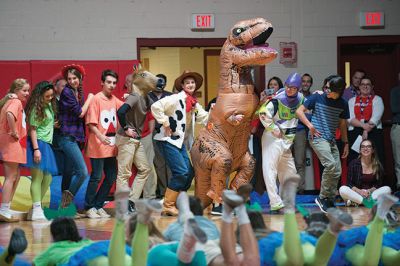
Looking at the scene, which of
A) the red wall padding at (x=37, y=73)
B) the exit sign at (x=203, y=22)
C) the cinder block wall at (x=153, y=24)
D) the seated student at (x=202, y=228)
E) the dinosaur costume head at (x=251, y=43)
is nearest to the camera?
the seated student at (x=202, y=228)

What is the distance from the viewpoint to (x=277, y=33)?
1137cm

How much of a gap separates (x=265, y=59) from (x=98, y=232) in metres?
2.18

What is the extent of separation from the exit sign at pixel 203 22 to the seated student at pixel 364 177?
115 inches

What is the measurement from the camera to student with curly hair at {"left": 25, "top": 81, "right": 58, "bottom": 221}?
838cm

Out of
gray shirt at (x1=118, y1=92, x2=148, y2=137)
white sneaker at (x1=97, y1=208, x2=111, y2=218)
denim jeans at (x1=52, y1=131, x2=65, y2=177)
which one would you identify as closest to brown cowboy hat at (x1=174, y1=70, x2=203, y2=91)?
gray shirt at (x1=118, y1=92, x2=148, y2=137)

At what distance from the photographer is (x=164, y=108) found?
8.34 m

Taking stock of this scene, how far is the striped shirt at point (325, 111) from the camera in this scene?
9000 millimetres

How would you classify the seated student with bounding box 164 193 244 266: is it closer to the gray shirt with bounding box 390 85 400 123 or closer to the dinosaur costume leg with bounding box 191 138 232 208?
the dinosaur costume leg with bounding box 191 138 232 208

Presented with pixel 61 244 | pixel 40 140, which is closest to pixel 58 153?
pixel 40 140

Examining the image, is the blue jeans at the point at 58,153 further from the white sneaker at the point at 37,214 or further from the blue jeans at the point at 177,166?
the blue jeans at the point at 177,166

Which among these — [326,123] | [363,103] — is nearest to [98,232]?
[326,123]

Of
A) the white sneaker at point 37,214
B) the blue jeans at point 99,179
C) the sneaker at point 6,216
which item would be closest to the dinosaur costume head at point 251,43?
the blue jeans at point 99,179

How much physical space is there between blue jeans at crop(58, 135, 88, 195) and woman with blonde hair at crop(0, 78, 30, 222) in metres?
0.42

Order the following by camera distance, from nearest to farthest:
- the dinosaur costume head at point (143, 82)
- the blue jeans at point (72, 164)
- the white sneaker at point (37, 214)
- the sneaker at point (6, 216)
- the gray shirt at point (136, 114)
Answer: the sneaker at point (6, 216), the white sneaker at point (37, 214), the blue jeans at point (72, 164), the gray shirt at point (136, 114), the dinosaur costume head at point (143, 82)
